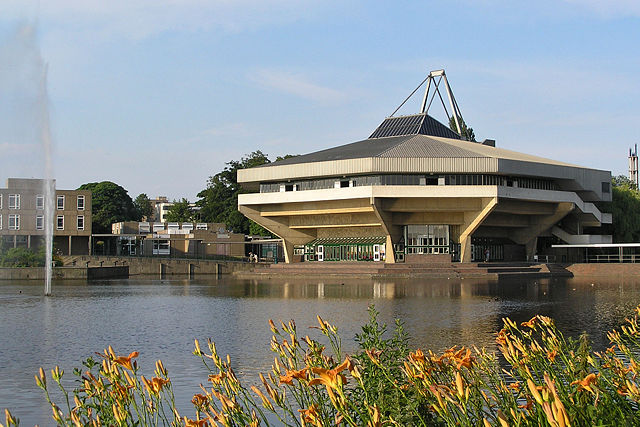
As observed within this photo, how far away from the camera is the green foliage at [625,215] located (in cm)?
8550

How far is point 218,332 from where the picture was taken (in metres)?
26.2

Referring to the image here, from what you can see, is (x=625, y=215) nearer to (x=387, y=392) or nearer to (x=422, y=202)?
(x=422, y=202)

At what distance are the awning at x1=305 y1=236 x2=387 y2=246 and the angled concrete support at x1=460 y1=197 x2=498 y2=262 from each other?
7322 mm

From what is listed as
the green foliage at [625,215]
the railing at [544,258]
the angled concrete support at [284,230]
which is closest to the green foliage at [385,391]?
the railing at [544,258]

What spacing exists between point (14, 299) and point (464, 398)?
135 ft

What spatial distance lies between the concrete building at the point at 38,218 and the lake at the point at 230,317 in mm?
37087

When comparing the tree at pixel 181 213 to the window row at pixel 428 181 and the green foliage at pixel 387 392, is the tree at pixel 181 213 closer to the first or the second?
the window row at pixel 428 181

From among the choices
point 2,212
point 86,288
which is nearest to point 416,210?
point 86,288

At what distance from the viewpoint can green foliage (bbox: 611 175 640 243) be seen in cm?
8550

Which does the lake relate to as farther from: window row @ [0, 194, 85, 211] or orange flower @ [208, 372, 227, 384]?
window row @ [0, 194, 85, 211]

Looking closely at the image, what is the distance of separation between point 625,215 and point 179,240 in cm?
5166

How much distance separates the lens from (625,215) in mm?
86062

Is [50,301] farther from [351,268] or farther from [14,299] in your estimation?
[351,268]

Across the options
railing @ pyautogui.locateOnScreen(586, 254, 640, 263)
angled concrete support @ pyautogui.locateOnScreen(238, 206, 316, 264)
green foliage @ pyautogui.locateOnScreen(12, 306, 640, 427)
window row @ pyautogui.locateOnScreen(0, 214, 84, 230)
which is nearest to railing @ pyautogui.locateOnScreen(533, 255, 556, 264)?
railing @ pyautogui.locateOnScreen(586, 254, 640, 263)
